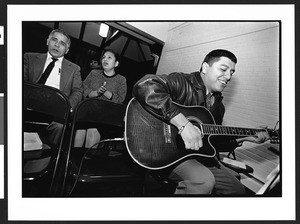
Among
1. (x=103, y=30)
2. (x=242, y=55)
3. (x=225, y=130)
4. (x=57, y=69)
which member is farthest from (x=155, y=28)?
(x=225, y=130)

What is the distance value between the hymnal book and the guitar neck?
3.77 feet

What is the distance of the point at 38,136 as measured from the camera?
87.4 inches

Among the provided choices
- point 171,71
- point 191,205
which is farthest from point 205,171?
point 171,71

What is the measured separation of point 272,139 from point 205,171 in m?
0.57

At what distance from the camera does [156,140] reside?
2123 mm

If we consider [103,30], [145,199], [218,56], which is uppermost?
[103,30]

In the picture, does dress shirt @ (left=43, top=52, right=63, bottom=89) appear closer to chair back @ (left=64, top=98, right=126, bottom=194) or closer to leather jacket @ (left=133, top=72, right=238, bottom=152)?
chair back @ (left=64, top=98, right=126, bottom=194)

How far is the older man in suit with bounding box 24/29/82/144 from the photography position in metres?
2.22

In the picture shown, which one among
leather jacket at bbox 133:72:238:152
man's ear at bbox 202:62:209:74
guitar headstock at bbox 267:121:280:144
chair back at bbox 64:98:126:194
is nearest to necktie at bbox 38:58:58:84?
chair back at bbox 64:98:126:194

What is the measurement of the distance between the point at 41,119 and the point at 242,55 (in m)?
1.50

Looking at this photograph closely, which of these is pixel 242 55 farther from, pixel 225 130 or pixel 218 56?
pixel 225 130

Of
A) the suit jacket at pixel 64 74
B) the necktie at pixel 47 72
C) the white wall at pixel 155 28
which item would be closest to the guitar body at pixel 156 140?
the suit jacket at pixel 64 74

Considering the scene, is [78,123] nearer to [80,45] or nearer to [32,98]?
[32,98]

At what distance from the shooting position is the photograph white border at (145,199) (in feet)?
7.37
